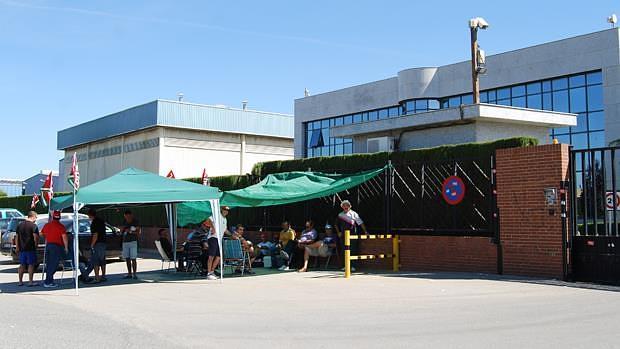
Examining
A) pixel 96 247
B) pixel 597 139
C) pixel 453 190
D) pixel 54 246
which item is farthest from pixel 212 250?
pixel 597 139

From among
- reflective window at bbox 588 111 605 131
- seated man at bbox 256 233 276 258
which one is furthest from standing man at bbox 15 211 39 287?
reflective window at bbox 588 111 605 131

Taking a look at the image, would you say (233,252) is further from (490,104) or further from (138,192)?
(490,104)

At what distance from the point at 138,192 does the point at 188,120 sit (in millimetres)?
28326

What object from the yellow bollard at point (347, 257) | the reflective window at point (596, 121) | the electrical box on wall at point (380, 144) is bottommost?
the yellow bollard at point (347, 257)

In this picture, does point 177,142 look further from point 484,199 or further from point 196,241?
point 484,199

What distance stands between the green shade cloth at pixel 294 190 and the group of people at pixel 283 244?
1.40 feet

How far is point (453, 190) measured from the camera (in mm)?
15398

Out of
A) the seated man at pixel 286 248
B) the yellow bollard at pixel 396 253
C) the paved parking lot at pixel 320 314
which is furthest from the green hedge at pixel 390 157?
the paved parking lot at pixel 320 314

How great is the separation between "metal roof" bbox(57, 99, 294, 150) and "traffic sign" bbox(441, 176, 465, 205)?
28022mm

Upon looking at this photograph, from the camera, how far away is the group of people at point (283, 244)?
15.4 m

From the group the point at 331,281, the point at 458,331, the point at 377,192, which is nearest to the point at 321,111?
the point at 377,192

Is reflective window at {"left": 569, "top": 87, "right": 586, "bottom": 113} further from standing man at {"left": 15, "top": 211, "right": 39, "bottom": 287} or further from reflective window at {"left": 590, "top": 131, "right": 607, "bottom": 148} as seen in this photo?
standing man at {"left": 15, "top": 211, "right": 39, "bottom": 287}

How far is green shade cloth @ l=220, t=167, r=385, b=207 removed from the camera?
Answer: 53.6 ft

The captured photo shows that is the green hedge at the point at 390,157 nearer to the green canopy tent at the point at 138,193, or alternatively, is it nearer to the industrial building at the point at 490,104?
the green canopy tent at the point at 138,193
